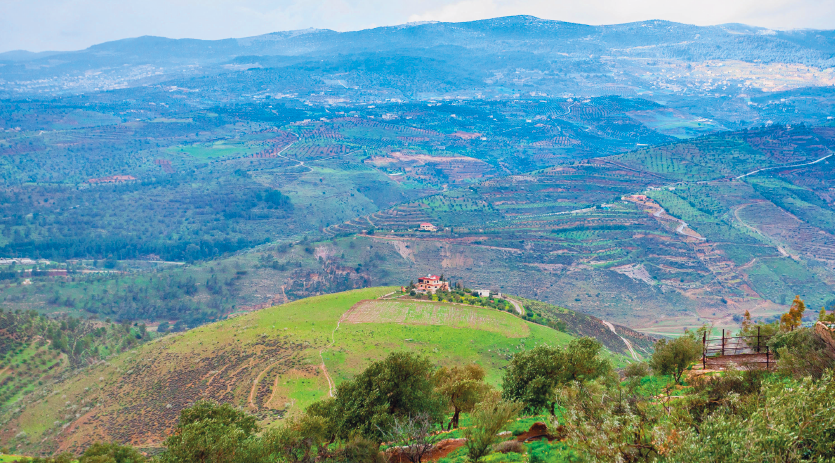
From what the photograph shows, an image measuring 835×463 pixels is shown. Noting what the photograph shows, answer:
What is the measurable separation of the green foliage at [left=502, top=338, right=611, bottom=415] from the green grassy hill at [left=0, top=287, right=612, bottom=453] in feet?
77.9

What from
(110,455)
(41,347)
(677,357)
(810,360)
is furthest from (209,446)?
(41,347)

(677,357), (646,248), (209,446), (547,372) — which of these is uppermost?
(209,446)

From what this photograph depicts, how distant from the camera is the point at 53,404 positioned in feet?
213

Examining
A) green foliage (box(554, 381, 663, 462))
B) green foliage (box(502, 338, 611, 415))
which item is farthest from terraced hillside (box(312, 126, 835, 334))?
green foliage (box(554, 381, 663, 462))

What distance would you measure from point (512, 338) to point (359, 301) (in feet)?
84.0

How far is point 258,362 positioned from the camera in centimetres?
6925

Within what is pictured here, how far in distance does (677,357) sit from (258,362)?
46.7 m

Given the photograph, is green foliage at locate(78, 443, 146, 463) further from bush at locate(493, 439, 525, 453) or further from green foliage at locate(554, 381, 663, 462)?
green foliage at locate(554, 381, 663, 462)

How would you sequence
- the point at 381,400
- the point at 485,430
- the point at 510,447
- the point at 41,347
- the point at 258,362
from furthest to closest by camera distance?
the point at 41,347
the point at 258,362
the point at 381,400
the point at 510,447
the point at 485,430

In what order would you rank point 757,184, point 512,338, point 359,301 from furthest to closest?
1. point 757,184
2. point 359,301
3. point 512,338

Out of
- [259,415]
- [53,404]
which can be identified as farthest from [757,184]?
[53,404]

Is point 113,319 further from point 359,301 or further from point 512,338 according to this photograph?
point 512,338

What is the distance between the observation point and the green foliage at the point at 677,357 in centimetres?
4247

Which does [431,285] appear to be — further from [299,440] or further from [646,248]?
[646,248]
